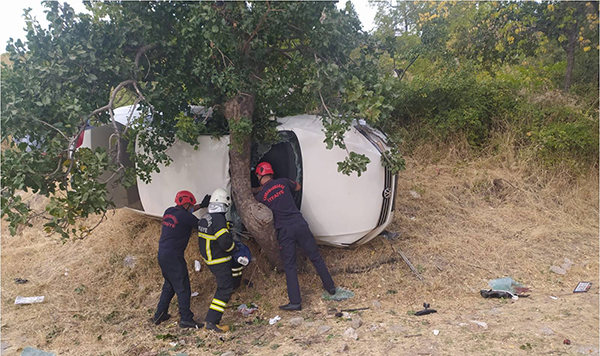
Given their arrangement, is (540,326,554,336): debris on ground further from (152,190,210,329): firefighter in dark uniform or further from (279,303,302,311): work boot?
(152,190,210,329): firefighter in dark uniform

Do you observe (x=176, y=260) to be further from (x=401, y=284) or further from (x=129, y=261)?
(x=401, y=284)

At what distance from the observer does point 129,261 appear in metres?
6.38

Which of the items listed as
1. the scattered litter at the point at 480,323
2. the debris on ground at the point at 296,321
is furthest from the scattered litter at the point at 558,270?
the debris on ground at the point at 296,321

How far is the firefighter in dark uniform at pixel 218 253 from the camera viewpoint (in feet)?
15.8

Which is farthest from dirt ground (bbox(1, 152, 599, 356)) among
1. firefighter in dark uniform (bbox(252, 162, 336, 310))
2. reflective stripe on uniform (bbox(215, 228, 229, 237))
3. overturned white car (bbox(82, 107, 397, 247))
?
reflective stripe on uniform (bbox(215, 228, 229, 237))

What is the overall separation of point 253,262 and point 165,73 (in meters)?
2.61

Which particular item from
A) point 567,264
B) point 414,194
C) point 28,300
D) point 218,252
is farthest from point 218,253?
point 567,264

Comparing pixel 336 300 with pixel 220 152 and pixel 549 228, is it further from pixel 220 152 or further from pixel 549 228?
pixel 549 228

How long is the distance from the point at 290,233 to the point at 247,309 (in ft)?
3.42

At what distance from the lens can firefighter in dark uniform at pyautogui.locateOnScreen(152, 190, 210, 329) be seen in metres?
4.97

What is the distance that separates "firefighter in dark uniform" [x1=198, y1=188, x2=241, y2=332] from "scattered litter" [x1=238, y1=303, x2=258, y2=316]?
365 mm

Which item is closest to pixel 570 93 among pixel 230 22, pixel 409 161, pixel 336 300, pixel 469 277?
pixel 409 161

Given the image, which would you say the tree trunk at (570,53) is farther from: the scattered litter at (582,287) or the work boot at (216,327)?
the work boot at (216,327)

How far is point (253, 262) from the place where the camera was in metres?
5.88
